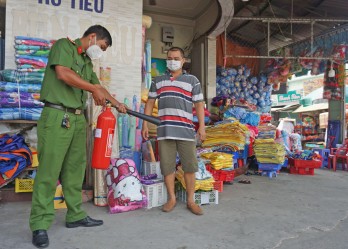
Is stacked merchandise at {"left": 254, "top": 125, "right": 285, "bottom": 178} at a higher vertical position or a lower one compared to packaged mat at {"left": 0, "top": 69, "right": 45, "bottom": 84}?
lower

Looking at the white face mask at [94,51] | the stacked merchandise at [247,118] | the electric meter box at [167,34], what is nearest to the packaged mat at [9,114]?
the white face mask at [94,51]

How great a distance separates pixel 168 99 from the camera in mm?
3732

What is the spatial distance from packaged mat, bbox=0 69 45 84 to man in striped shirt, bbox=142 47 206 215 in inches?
69.8

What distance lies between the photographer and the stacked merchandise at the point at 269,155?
21.4 ft

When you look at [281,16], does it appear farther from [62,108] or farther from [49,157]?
[49,157]

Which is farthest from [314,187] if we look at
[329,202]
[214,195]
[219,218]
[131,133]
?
[131,133]

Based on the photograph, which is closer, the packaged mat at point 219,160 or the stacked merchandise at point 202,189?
the stacked merchandise at point 202,189

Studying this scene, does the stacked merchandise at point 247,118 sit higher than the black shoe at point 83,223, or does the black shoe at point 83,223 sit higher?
the stacked merchandise at point 247,118

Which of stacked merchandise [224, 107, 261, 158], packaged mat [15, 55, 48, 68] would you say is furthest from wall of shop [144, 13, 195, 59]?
packaged mat [15, 55, 48, 68]

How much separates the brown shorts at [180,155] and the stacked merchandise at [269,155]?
3.34m

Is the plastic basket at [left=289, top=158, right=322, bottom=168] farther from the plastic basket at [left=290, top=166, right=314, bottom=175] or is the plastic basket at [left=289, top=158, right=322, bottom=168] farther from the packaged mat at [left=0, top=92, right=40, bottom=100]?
the packaged mat at [left=0, top=92, right=40, bottom=100]

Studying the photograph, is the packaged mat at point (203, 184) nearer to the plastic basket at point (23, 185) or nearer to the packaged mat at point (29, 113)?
the plastic basket at point (23, 185)

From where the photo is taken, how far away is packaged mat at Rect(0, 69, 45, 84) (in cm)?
407

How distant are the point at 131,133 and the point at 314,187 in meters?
3.37
